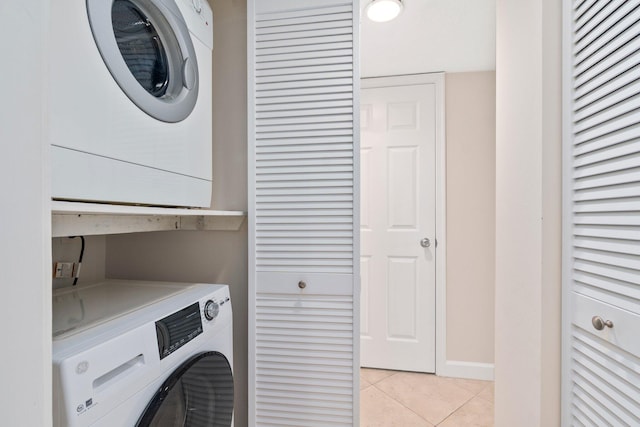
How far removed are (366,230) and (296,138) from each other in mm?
1254

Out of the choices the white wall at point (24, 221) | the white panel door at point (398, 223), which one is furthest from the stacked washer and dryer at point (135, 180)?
the white panel door at point (398, 223)

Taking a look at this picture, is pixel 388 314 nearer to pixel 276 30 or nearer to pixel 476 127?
pixel 476 127

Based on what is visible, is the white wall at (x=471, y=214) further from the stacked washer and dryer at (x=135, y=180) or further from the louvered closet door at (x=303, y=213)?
the stacked washer and dryer at (x=135, y=180)

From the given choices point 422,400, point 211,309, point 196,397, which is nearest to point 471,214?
point 422,400

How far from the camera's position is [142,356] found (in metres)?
0.73

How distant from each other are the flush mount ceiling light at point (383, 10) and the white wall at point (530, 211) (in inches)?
18.6

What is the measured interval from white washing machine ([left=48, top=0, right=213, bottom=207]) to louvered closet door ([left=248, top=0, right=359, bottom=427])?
0.83ft

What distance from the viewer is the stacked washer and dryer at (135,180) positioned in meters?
0.64

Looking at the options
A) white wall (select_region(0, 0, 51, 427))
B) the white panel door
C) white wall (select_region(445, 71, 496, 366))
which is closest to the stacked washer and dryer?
white wall (select_region(0, 0, 51, 427))

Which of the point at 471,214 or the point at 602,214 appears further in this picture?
the point at 471,214

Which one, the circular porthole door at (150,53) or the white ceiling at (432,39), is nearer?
the circular porthole door at (150,53)

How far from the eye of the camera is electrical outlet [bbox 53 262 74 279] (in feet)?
3.71

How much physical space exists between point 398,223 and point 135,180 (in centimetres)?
189

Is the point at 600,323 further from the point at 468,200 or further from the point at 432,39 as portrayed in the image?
the point at 432,39
